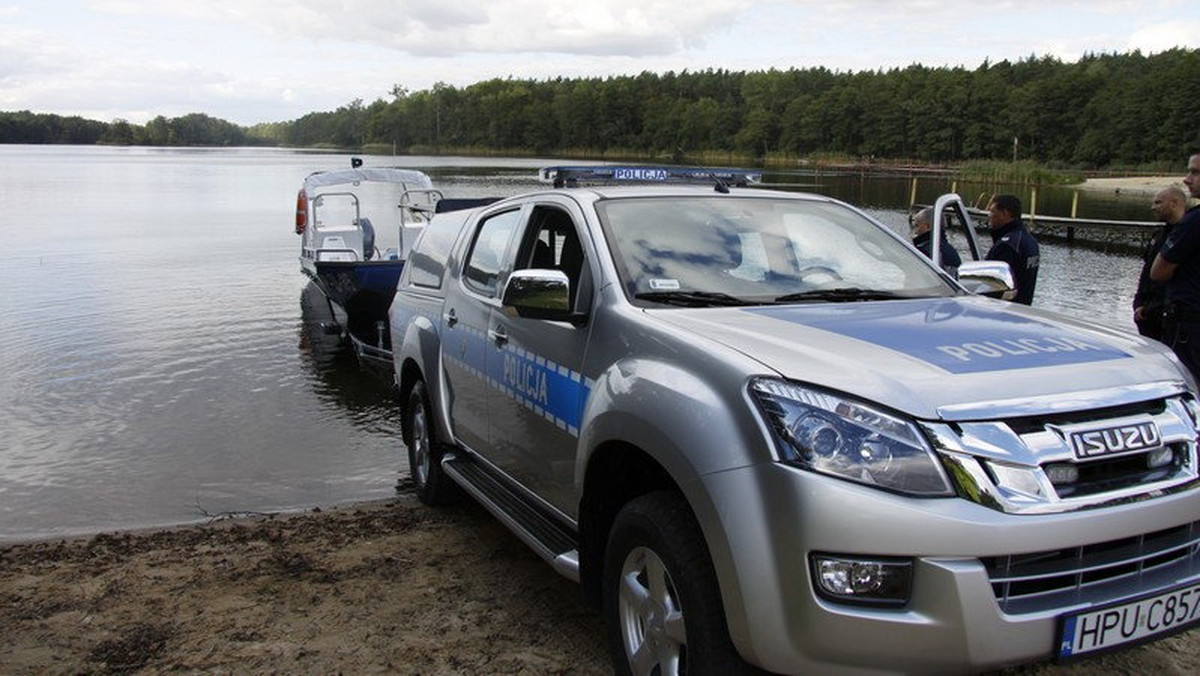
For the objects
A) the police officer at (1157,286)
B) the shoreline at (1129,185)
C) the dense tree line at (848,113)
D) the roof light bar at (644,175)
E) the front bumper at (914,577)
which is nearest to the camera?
the front bumper at (914,577)

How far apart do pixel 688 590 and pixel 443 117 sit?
179228 millimetres

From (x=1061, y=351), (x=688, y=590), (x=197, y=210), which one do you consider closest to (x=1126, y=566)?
(x=1061, y=351)

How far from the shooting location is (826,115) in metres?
133

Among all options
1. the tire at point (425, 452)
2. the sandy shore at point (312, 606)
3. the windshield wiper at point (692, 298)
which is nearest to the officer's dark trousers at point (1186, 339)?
the sandy shore at point (312, 606)

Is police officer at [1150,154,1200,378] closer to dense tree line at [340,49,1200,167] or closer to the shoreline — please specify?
the shoreline

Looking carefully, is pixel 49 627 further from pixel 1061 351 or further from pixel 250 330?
pixel 250 330

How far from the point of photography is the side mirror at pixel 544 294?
3570 millimetres

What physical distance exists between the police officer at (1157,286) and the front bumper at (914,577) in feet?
14.5

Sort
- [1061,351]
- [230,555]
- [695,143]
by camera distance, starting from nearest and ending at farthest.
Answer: [1061,351] → [230,555] → [695,143]

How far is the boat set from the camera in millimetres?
12828

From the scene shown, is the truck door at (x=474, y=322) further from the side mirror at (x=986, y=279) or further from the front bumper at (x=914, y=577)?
the front bumper at (x=914, y=577)

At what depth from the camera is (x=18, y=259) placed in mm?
22906

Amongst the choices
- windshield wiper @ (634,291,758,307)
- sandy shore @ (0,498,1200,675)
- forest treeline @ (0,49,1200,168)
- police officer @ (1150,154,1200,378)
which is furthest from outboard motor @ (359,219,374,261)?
forest treeline @ (0,49,1200,168)

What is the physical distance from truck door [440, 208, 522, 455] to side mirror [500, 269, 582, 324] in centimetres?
92
